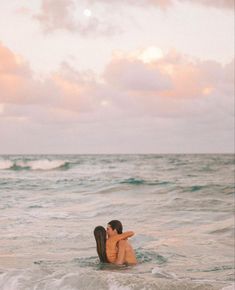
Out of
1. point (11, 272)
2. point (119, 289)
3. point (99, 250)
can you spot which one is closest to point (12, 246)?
point (99, 250)

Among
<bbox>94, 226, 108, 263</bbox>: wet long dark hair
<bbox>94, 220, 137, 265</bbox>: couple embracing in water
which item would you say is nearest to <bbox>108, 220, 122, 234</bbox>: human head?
<bbox>94, 220, 137, 265</bbox>: couple embracing in water

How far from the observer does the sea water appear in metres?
7.34

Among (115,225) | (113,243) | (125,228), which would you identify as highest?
(115,225)

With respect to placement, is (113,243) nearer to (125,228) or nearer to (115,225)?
(115,225)

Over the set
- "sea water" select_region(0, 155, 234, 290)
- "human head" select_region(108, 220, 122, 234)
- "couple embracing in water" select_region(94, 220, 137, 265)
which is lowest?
"sea water" select_region(0, 155, 234, 290)

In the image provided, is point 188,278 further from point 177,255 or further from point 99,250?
point 177,255

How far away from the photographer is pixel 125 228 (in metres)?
15.4

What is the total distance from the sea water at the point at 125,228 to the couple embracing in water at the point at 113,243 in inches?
7.7

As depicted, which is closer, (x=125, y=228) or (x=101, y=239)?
(x=101, y=239)

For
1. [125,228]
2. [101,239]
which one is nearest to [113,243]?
[101,239]

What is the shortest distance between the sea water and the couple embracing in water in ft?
0.64

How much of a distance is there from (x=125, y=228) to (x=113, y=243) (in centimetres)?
647

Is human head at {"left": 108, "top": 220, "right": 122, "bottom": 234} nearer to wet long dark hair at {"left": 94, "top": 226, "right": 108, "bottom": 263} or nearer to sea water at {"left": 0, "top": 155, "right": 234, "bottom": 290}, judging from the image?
wet long dark hair at {"left": 94, "top": 226, "right": 108, "bottom": 263}

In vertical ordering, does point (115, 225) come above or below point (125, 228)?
above
